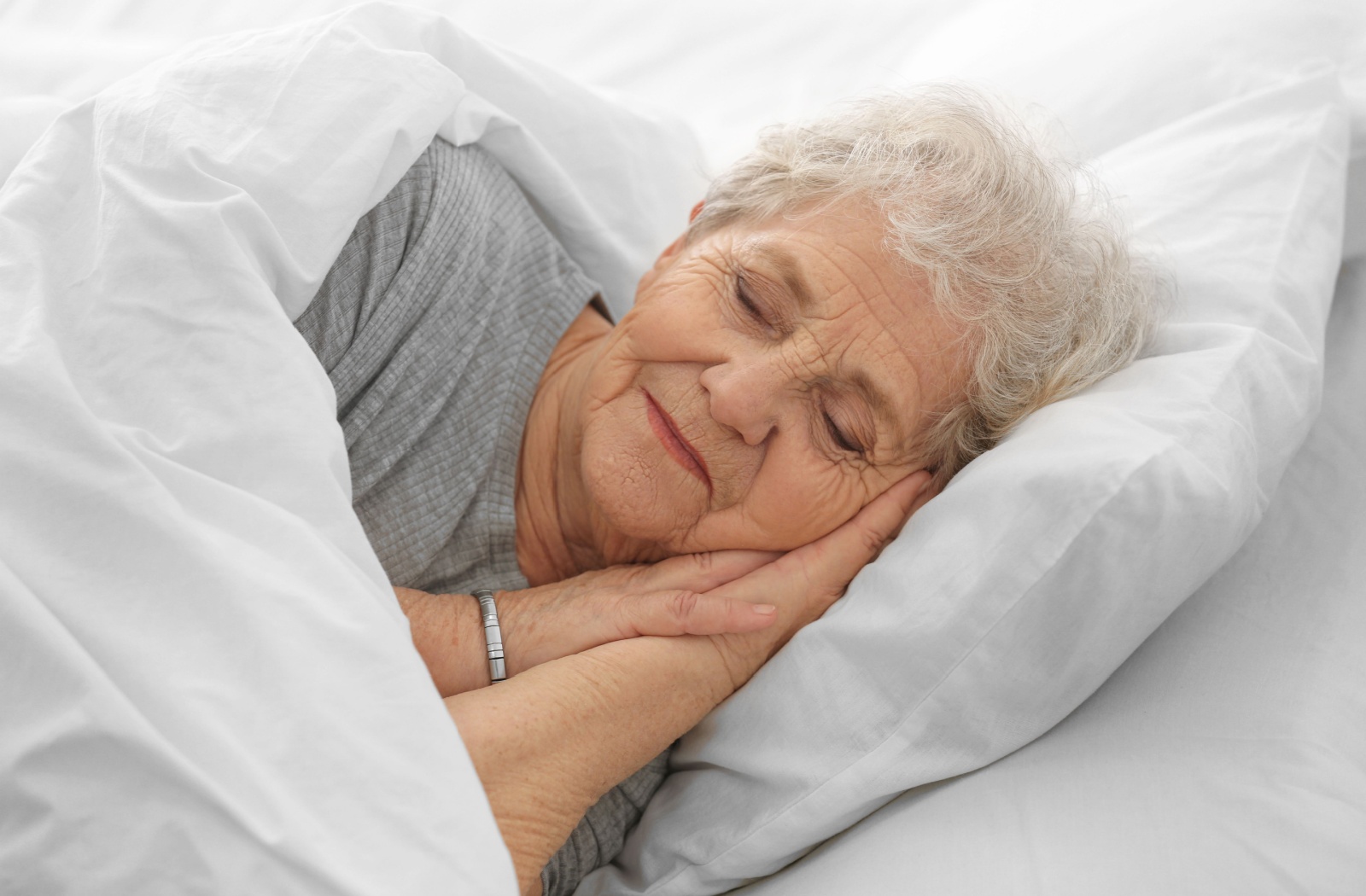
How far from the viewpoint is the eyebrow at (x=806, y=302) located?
114cm

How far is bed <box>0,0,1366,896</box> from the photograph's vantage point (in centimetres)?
73

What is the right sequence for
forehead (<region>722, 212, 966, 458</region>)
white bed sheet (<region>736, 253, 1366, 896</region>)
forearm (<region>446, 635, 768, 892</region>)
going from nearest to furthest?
white bed sheet (<region>736, 253, 1366, 896</region>) < forearm (<region>446, 635, 768, 892</region>) < forehead (<region>722, 212, 966, 458</region>)

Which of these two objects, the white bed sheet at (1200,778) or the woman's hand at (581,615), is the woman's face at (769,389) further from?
the white bed sheet at (1200,778)

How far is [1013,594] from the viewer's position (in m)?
0.98

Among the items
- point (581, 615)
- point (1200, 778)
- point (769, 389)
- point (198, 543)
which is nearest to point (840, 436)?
point (769, 389)

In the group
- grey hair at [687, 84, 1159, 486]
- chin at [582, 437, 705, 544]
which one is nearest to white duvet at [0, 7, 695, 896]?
chin at [582, 437, 705, 544]

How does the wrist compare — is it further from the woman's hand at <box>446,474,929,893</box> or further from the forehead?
the forehead

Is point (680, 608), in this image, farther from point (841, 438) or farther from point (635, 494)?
point (841, 438)

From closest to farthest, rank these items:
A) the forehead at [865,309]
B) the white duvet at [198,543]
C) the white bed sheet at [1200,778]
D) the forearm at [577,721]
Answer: the white duvet at [198,543]
the white bed sheet at [1200,778]
the forearm at [577,721]
the forehead at [865,309]

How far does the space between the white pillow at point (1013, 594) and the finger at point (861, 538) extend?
0.19 feet

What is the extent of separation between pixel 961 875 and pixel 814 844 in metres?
0.21

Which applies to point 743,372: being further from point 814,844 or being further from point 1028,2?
point 1028,2

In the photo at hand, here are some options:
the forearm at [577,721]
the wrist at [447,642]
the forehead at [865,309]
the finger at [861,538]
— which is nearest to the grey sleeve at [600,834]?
the forearm at [577,721]

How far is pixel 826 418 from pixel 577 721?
436 mm
